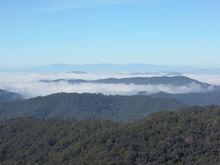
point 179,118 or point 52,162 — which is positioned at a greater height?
point 179,118

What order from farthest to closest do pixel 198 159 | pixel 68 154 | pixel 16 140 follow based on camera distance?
pixel 16 140 < pixel 68 154 < pixel 198 159

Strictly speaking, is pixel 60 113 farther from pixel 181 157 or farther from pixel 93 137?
pixel 181 157

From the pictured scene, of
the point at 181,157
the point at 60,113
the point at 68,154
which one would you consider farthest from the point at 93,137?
the point at 60,113

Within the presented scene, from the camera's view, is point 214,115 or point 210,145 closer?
point 210,145

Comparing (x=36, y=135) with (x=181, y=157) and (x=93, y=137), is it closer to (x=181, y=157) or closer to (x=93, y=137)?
(x=93, y=137)

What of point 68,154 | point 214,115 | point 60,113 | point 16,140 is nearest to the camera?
point 68,154

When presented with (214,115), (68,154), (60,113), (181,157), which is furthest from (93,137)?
(60,113)
